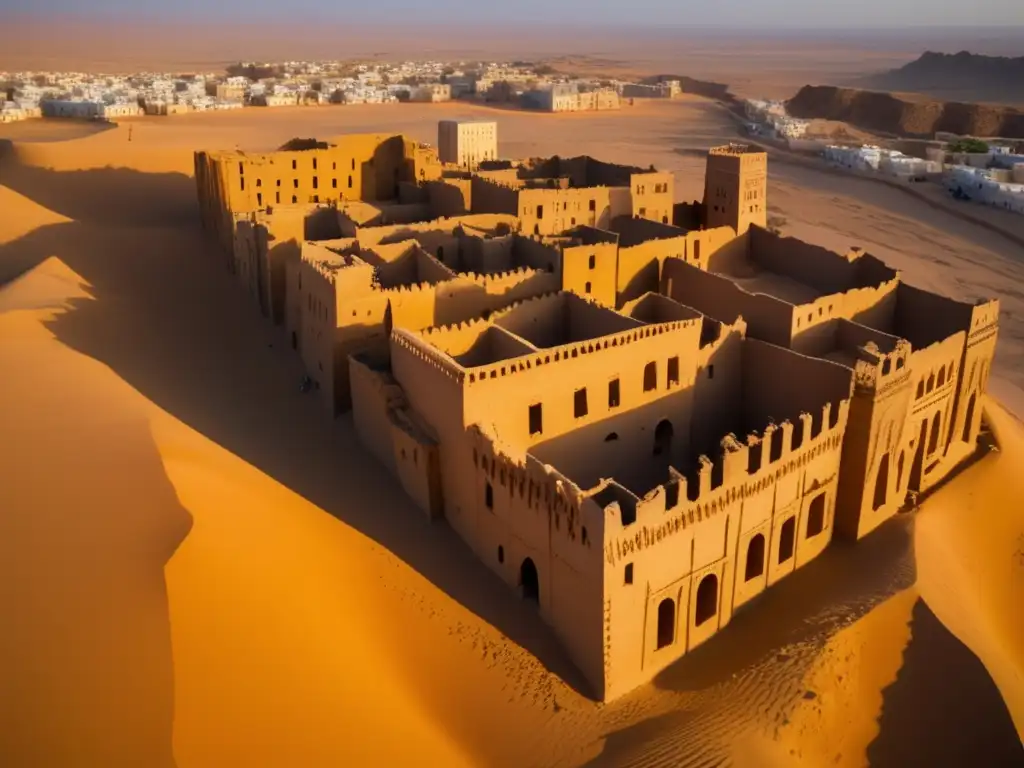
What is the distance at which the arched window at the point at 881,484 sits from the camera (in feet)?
75.1

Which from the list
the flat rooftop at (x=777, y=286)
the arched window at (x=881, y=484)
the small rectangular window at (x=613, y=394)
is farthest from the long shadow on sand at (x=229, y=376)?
the flat rooftop at (x=777, y=286)

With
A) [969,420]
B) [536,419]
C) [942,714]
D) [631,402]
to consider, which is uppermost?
[536,419]

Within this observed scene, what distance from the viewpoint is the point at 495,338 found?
2272cm

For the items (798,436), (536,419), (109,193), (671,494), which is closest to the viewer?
(671,494)

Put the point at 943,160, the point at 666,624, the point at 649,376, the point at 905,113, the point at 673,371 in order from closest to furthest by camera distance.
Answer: the point at 666,624, the point at 649,376, the point at 673,371, the point at 943,160, the point at 905,113

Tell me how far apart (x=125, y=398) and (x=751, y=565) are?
1507 cm

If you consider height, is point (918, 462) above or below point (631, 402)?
below

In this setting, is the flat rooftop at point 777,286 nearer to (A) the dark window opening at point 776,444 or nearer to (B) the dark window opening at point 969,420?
(B) the dark window opening at point 969,420

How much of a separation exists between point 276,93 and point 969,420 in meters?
117

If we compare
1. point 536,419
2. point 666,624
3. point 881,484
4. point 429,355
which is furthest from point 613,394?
point 881,484

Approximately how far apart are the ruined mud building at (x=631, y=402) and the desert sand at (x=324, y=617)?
0.92m

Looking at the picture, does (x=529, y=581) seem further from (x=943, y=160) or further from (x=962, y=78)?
(x=962, y=78)

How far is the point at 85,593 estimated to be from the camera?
48.0 ft

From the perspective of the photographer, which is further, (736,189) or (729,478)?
(736,189)
